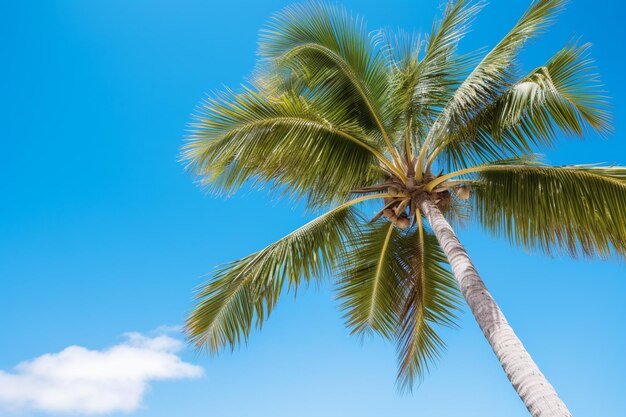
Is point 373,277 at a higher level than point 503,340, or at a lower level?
higher

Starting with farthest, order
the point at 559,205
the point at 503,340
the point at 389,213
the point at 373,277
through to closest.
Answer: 1. the point at 373,277
2. the point at 389,213
3. the point at 559,205
4. the point at 503,340

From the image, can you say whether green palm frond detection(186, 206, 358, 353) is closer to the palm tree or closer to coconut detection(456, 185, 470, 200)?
the palm tree

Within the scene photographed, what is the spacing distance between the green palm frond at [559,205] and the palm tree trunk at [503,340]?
1.29 metres

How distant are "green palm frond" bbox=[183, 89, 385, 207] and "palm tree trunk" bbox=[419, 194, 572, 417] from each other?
5.41 ft

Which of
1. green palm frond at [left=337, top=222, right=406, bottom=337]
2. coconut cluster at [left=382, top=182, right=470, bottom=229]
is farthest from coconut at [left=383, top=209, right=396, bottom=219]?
green palm frond at [left=337, top=222, right=406, bottom=337]

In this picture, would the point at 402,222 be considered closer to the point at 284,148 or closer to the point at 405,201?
the point at 405,201

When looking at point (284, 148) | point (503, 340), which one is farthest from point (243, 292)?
point (503, 340)

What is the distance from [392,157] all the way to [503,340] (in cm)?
335

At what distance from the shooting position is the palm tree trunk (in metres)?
4.40

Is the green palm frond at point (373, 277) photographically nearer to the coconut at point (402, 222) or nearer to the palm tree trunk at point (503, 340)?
the coconut at point (402, 222)

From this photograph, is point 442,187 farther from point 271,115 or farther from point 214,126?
point 214,126

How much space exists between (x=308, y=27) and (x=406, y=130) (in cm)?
208

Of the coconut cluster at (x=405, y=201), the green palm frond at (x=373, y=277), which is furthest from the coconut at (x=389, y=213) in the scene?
the green palm frond at (x=373, y=277)

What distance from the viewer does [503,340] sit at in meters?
5.07
